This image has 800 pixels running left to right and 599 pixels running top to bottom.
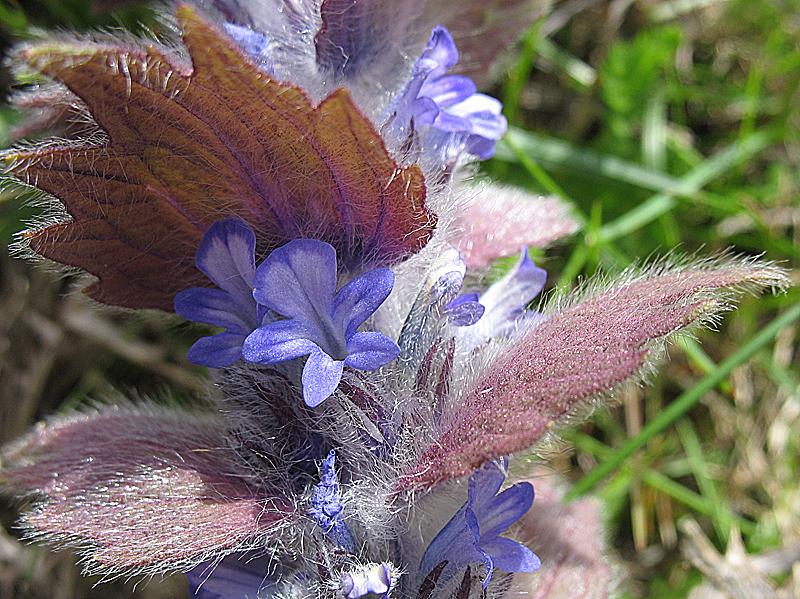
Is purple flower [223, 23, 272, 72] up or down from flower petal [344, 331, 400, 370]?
up

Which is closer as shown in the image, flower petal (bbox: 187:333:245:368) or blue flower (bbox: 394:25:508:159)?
flower petal (bbox: 187:333:245:368)

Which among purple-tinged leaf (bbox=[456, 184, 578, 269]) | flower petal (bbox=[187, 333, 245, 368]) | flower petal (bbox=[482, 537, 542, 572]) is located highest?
purple-tinged leaf (bbox=[456, 184, 578, 269])

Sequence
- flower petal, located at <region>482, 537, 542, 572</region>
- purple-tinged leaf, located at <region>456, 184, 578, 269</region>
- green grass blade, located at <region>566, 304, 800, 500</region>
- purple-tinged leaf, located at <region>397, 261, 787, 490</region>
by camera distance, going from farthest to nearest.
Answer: green grass blade, located at <region>566, 304, 800, 500</region> < purple-tinged leaf, located at <region>456, 184, 578, 269</region> < flower petal, located at <region>482, 537, 542, 572</region> < purple-tinged leaf, located at <region>397, 261, 787, 490</region>

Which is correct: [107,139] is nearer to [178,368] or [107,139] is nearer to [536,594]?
[536,594]

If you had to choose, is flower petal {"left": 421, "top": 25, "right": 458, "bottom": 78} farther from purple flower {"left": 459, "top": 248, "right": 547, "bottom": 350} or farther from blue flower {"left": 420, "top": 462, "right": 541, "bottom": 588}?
blue flower {"left": 420, "top": 462, "right": 541, "bottom": 588}

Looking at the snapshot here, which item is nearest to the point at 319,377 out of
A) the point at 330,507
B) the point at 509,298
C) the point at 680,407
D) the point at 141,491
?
the point at 330,507

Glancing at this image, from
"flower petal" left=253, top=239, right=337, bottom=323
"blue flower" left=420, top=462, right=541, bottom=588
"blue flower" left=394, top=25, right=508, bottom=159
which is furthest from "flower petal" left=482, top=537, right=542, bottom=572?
"blue flower" left=394, top=25, right=508, bottom=159

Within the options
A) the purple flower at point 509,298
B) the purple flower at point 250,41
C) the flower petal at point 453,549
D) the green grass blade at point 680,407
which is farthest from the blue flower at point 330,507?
the green grass blade at point 680,407
